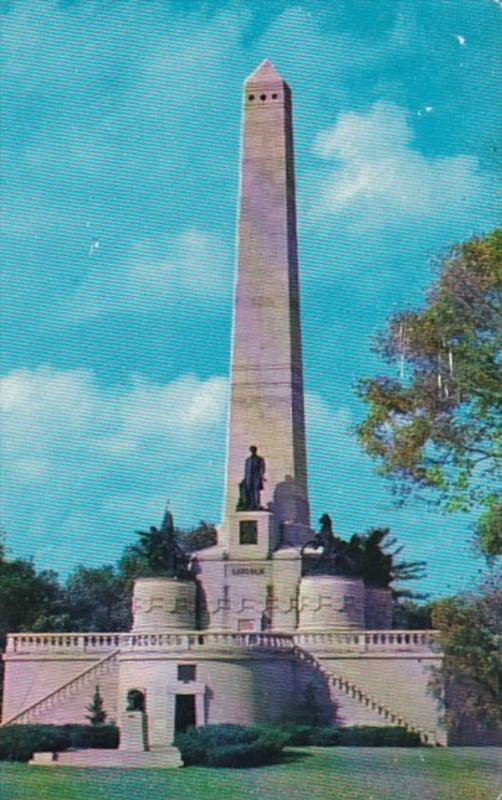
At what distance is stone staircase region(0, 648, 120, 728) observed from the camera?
36281 millimetres

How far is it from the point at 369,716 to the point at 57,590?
49.6 feet

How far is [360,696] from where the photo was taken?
3556cm

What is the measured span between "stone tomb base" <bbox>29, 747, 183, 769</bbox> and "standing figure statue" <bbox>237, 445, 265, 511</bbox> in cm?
945

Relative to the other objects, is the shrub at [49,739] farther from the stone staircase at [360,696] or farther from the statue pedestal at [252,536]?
the statue pedestal at [252,536]

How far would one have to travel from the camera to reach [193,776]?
90.8 ft

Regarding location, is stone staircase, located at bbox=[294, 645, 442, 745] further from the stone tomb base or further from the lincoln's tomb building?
the stone tomb base

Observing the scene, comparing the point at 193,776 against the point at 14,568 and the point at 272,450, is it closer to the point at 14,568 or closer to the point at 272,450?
the point at 272,450

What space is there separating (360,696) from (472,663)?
20.6 ft

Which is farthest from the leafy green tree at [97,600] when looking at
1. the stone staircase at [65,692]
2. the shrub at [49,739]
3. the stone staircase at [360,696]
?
the shrub at [49,739]

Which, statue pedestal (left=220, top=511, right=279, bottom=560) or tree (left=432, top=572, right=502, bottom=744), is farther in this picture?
statue pedestal (left=220, top=511, right=279, bottom=560)

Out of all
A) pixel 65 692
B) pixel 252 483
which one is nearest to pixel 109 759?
pixel 65 692

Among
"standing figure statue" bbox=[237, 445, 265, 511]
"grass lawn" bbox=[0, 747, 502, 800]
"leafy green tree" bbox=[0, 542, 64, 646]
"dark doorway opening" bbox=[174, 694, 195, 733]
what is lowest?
"grass lawn" bbox=[0, 747, 502, 800]

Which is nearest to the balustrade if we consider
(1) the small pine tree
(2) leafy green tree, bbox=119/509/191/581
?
(1) the small pine tree

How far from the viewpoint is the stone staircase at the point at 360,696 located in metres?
34.6
